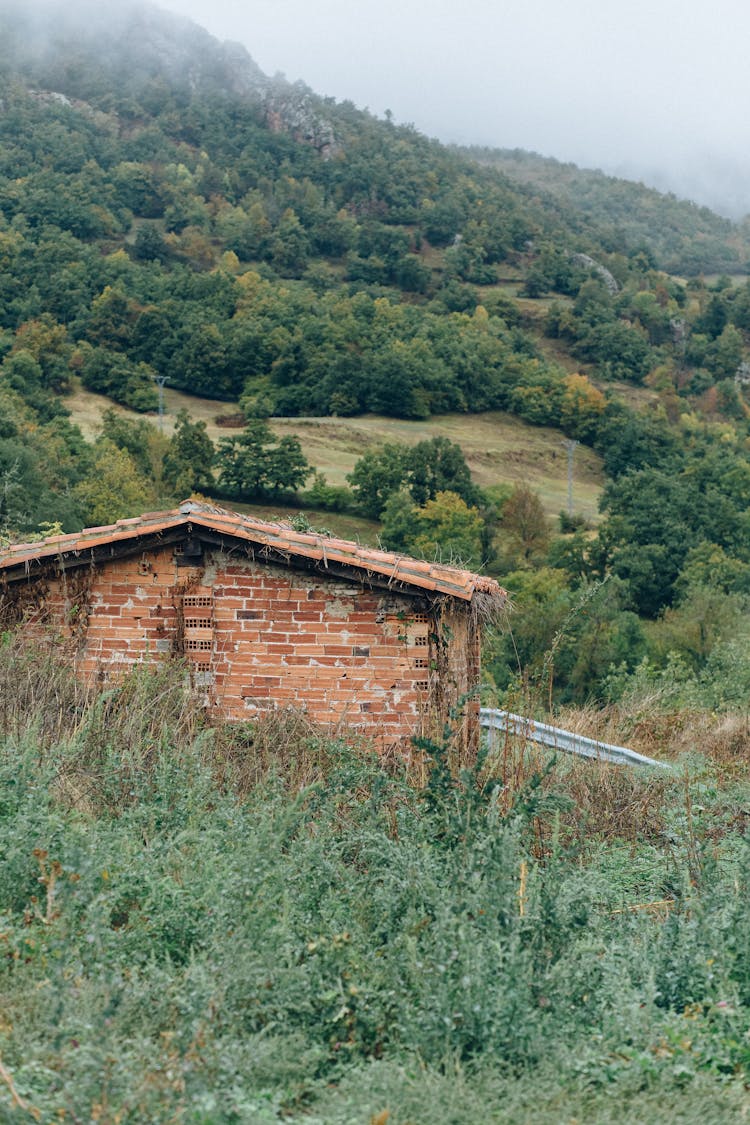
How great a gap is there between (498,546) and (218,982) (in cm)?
4536

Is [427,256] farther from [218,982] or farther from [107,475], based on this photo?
[218,982]

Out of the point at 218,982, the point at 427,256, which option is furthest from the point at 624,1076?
the point at 427,256

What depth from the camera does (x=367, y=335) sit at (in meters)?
82.6

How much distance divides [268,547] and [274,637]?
820mm

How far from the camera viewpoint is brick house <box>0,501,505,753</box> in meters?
9.35

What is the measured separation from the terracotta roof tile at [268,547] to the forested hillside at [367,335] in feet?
4.23

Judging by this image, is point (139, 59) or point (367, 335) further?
point (139, 59)

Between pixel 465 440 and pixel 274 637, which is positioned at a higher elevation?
pixel 274 637

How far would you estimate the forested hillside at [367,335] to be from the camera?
140 feet

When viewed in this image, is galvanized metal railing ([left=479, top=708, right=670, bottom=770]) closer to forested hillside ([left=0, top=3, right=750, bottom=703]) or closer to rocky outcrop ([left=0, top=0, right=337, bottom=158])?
forested hillside ([left=0, top=3, right=750, bottom=703])

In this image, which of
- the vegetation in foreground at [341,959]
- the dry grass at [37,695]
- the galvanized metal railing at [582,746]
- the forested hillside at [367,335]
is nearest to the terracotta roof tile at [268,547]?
the dry grass at [37,695]

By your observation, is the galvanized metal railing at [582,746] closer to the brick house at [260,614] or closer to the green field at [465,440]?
the brick house at [260,614]

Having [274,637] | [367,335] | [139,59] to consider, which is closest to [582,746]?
[274,637]

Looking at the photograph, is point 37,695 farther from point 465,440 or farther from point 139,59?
point 139,59
